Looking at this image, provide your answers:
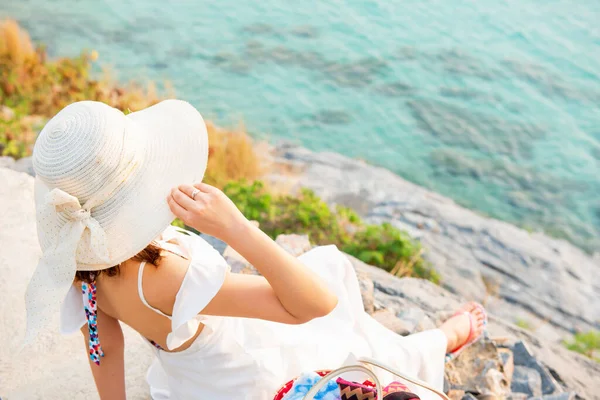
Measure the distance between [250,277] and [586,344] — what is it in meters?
4.23

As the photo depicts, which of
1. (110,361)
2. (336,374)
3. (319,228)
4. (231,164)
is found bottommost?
(231,164)

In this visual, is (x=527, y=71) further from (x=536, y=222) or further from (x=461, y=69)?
(x=536, y=222)

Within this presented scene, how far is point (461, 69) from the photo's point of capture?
1083 centimetres

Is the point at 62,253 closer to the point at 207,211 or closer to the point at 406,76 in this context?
the point at 207,211

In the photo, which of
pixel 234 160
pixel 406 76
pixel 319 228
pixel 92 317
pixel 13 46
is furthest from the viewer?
pixel 406 76

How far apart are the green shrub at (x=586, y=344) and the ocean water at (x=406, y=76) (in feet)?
8.41

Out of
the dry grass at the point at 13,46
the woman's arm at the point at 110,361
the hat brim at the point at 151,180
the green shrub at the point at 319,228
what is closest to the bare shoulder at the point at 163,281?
the hat brim at the point at 151,180

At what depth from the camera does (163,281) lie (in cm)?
169

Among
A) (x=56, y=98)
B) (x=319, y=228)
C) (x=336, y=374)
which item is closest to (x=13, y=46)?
(x=56, y=98)

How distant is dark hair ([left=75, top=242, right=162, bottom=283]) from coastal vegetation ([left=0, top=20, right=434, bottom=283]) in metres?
2.46

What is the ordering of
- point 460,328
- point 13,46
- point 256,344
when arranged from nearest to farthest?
1. point 256,344
2. point 460,328
3. point 13,46

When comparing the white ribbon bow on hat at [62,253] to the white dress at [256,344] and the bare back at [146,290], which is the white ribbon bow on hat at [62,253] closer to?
the bare back at [146,290]

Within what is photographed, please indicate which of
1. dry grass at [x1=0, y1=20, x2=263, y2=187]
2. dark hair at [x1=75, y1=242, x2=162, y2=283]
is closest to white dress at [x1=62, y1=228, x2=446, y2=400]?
dark hair at [x1=75, y1=242, x2=162, y2=283]

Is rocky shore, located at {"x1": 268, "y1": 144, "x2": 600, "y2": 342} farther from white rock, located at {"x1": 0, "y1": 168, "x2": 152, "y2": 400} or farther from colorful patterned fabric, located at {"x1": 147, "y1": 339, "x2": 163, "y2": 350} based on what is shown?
colorful patterned fabric, located at {"x1": 147, "y1": 339, "x2": 163, "y2": 350}
